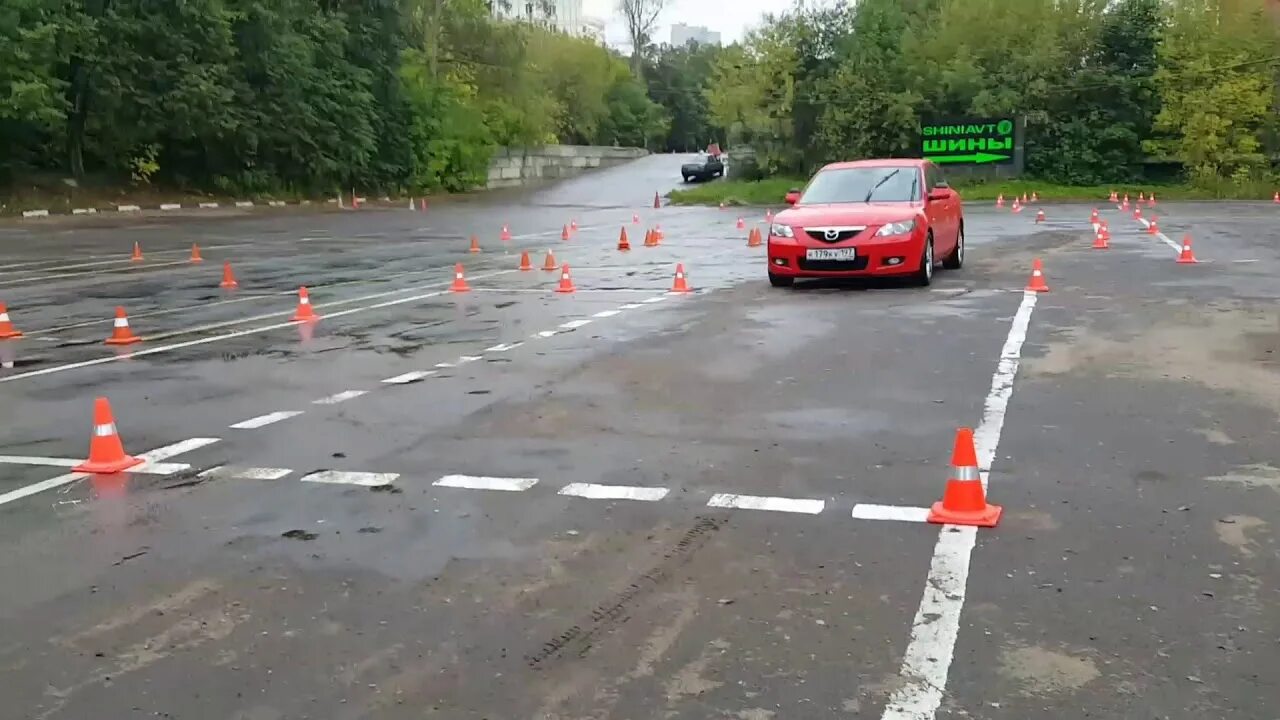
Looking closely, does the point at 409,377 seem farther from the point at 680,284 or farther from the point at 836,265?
the point at 836,265

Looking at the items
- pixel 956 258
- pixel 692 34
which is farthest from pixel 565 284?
pixel 692 34

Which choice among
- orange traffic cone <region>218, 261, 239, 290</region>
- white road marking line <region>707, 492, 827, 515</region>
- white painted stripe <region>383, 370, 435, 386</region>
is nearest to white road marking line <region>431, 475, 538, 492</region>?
white road marking line <region>707, 492, 827, 515</region>

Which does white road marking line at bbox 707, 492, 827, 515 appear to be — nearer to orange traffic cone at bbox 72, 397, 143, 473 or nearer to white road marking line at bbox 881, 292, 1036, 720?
white road marking line at bbox 881, 292, 1036, 720

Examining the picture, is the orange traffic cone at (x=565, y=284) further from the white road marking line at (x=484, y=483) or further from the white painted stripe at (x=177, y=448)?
the white road marking line at (x=484, y=483)

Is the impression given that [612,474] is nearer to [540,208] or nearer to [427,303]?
[427,303]

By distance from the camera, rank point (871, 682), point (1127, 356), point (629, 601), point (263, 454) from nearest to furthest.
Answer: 1. point (871, 682)
2. point (629, 601)
3. point (263, 454)
4. point (1127, 356)

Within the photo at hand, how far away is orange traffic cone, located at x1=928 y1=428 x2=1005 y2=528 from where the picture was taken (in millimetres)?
5402

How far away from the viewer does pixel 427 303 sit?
14.9 meters

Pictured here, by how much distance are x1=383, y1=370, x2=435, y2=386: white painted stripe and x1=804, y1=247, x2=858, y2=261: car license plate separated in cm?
610

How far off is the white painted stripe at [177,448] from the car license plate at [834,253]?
28.0 ft

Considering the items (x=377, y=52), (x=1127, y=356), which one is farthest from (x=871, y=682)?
(x=377, y=52)

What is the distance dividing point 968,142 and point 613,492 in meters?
47.1

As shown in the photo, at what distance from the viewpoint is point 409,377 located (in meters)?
9.54

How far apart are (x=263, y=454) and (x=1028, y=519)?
14.0 ft
